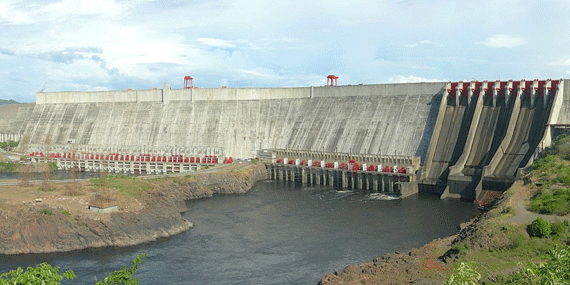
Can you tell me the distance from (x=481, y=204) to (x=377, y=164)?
2008 cm

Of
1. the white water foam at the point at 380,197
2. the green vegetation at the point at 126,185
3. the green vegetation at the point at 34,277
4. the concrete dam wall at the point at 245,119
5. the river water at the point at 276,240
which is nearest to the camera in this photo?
the green vegetation at the point at 34,277

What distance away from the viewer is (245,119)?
110m

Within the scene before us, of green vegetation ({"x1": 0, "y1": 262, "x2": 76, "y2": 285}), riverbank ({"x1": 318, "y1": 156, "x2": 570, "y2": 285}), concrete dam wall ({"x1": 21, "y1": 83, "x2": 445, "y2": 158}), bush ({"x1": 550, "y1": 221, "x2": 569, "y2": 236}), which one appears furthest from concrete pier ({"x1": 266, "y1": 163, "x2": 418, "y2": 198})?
green vegetation ({"x1": 0, "y1": 262, "x2": 76, "y2": 285})

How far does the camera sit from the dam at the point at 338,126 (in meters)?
77.8

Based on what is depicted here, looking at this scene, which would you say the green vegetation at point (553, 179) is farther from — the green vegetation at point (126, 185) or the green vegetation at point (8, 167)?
the green vegetation at point (8, 167)

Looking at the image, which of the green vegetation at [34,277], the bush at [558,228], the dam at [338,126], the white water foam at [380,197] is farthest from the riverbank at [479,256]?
the white water foam at [380,197]

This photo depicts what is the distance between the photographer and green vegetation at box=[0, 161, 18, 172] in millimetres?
107000

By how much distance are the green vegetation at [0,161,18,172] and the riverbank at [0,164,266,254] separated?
137ft

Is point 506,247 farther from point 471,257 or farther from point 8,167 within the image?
point 8,167

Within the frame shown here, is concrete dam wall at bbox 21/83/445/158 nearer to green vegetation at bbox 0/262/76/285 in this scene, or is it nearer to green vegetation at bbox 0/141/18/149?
green vegetation at bbox 0/141/18/149

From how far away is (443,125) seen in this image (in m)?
86.8

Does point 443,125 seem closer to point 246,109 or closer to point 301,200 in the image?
point 301,200

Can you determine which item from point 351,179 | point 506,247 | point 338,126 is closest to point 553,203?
point 506,247

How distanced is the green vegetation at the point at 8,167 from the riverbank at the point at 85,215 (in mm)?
41771
